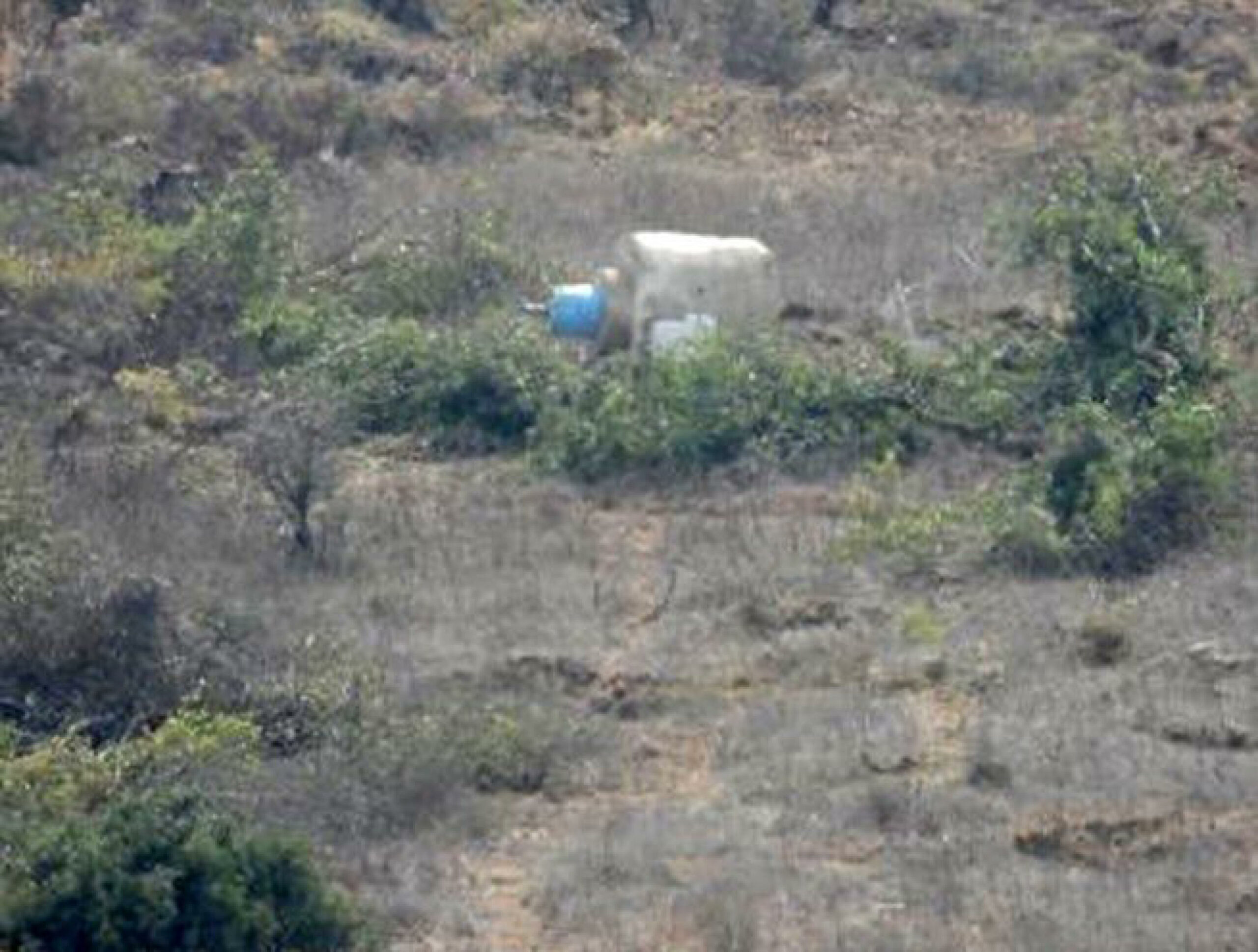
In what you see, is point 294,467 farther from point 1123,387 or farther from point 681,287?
point 1123,387

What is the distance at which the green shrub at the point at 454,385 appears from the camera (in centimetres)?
1647

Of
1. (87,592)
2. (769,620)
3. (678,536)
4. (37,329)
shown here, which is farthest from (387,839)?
(37,329)

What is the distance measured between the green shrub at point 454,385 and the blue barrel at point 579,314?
Answer: 655 mm

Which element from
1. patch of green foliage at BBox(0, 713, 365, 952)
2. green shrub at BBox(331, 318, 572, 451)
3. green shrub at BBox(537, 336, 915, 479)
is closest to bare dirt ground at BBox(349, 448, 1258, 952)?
green shrub at BBox(537, 336, 915, 479)

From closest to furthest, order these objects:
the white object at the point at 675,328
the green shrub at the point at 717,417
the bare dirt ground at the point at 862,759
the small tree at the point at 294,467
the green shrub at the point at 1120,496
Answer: the bare dirt ground at the point at 862,759 < the green shrub at the point at 1120,496 < the small tree at the point at 294,467 < the green shrub at the point at 717,417 < the white object at the point at 675,328

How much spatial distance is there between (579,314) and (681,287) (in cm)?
51

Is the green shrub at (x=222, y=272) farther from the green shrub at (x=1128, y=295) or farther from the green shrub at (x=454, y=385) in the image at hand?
the green shrub at (x=1128, y=295)

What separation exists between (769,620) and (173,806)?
4.19m

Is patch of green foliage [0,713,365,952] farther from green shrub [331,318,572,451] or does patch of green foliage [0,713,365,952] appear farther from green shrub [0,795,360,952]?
green shrub [331,318,572,451]

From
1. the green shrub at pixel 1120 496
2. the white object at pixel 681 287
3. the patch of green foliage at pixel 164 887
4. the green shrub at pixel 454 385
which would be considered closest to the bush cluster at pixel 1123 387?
the green shrub at pixel 1120 496

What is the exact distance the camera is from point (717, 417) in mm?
15969

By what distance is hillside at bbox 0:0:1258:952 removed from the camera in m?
10.9

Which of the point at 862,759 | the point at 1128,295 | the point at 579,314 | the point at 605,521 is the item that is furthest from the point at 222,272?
the point at 862,759

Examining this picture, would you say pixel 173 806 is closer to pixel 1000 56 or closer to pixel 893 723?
pixel 893 723
